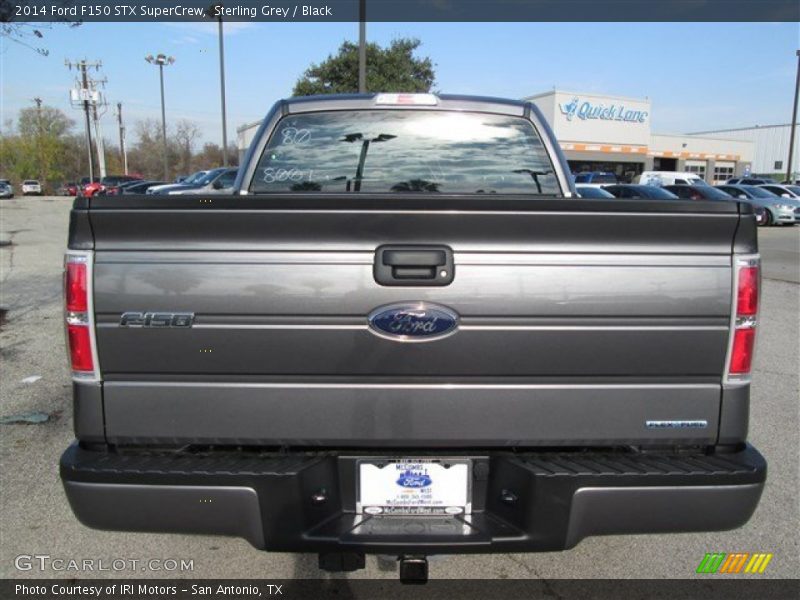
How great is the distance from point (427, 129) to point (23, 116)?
96.4m

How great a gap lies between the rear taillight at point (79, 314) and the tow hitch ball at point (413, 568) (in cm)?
121

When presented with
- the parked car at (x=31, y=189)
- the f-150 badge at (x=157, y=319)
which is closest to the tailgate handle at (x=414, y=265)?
the f-150 badge at (x=157, y=319)

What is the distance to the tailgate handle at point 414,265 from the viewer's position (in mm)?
1939

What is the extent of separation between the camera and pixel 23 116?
8219 centimetres

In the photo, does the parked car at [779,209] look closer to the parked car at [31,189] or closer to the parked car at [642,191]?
the parked car at [642,191]

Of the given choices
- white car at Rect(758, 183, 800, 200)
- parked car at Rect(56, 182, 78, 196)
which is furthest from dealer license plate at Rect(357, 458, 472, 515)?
parked car at Rect(56, 182, 78, 196)

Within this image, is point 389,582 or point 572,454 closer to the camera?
point 572,454

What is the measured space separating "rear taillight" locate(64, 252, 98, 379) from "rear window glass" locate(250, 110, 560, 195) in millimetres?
1727

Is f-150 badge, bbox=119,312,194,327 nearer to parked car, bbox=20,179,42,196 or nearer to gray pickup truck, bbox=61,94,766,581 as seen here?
gray pickup truck, bbox=61,94,766,581

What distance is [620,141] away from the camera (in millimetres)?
46312

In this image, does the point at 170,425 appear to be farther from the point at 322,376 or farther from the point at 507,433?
the point at 507,433
